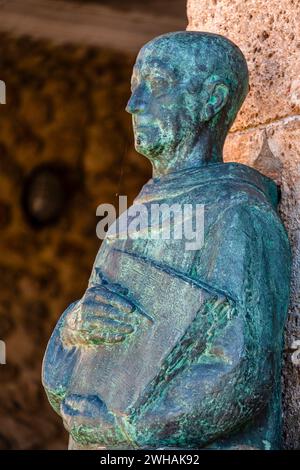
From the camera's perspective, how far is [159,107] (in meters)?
2.40

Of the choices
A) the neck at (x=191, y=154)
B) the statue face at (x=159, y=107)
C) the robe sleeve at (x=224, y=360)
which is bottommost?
the robe sleeve at (x=224, y=360)

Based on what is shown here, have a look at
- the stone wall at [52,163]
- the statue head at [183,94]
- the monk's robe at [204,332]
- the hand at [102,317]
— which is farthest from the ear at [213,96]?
the stone wall at [52,163]

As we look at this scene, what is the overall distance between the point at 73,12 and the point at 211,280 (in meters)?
2.93

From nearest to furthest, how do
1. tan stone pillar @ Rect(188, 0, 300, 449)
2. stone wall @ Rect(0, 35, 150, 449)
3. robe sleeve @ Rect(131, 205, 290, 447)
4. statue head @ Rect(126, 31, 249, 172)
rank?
1. robe sleeve @ Rect(131, 205, 290, 447)
2. statue head @ Rect(126, 31, 249, 172)
3. tan stone pillar @ Rect(188, 0, 300, 449)
4. stone wall @ Rect(0, 35, 150, 449)

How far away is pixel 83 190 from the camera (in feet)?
17.4

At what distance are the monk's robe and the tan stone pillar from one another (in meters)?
0.18

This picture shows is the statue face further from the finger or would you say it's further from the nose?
the finger

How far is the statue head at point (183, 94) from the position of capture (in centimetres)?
239

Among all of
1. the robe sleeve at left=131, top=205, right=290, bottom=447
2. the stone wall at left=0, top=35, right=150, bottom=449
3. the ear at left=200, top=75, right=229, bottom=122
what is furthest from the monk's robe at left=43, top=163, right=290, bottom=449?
the stone wall at left=0, top=35, right=150, bottom=449

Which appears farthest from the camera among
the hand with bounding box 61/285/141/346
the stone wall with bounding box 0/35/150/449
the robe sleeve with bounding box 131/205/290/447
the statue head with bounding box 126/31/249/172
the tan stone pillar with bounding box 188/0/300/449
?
the stone wall with bounding box 0/35/150/449

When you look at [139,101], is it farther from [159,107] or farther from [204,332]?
[204,332]

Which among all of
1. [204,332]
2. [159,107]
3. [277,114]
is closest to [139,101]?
[159,107]

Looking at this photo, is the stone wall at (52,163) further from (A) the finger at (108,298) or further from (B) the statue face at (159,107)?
(A) the finger at (108,298)

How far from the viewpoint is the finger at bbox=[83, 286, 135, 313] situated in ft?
7.49
